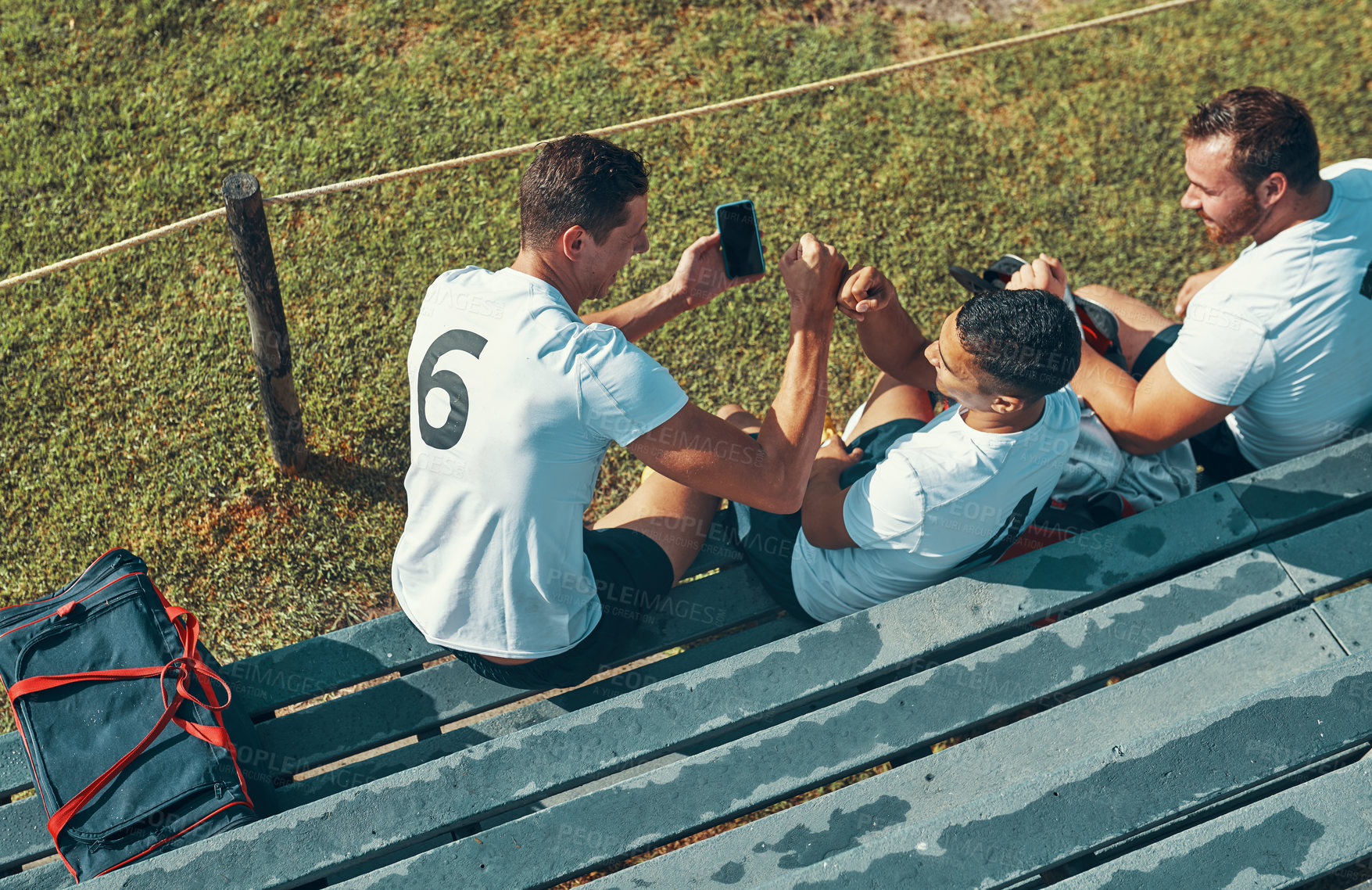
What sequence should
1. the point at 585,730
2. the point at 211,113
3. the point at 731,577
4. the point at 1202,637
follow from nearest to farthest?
the point at 585,730 → the point at 1202,637 → the point at 731,577 → the point at 211,113

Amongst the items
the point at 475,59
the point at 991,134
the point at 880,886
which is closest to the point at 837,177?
the point at 991,134

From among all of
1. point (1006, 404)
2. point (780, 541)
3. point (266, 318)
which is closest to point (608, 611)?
point (780, 541)

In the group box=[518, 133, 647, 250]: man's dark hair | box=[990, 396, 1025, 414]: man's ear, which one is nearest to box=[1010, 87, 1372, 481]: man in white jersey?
box=[990, 396, 1025, 414]: man's ear

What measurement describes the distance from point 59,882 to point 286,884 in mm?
539

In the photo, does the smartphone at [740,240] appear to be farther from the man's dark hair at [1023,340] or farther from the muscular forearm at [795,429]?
the man's dark hair at [1023,340]

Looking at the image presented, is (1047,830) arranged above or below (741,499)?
below

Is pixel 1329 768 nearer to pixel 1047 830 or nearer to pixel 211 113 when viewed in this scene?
pixel 1047 830

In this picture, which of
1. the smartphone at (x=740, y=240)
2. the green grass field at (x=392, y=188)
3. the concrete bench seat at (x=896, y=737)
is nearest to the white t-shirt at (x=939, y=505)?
the concrete bench seat at (x=896, y=737)

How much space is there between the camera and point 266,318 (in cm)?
309

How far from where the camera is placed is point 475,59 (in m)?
4.74

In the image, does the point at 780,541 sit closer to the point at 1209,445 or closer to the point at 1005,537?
the point at 1005,537

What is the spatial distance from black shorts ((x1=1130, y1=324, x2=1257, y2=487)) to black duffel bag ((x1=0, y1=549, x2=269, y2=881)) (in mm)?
2964

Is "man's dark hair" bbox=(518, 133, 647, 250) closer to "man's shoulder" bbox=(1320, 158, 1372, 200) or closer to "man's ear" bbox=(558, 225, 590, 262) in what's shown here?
"man's ear" bbox=(558, 225, 590, 262)

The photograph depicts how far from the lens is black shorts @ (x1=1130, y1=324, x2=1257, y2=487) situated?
309 centimetres
